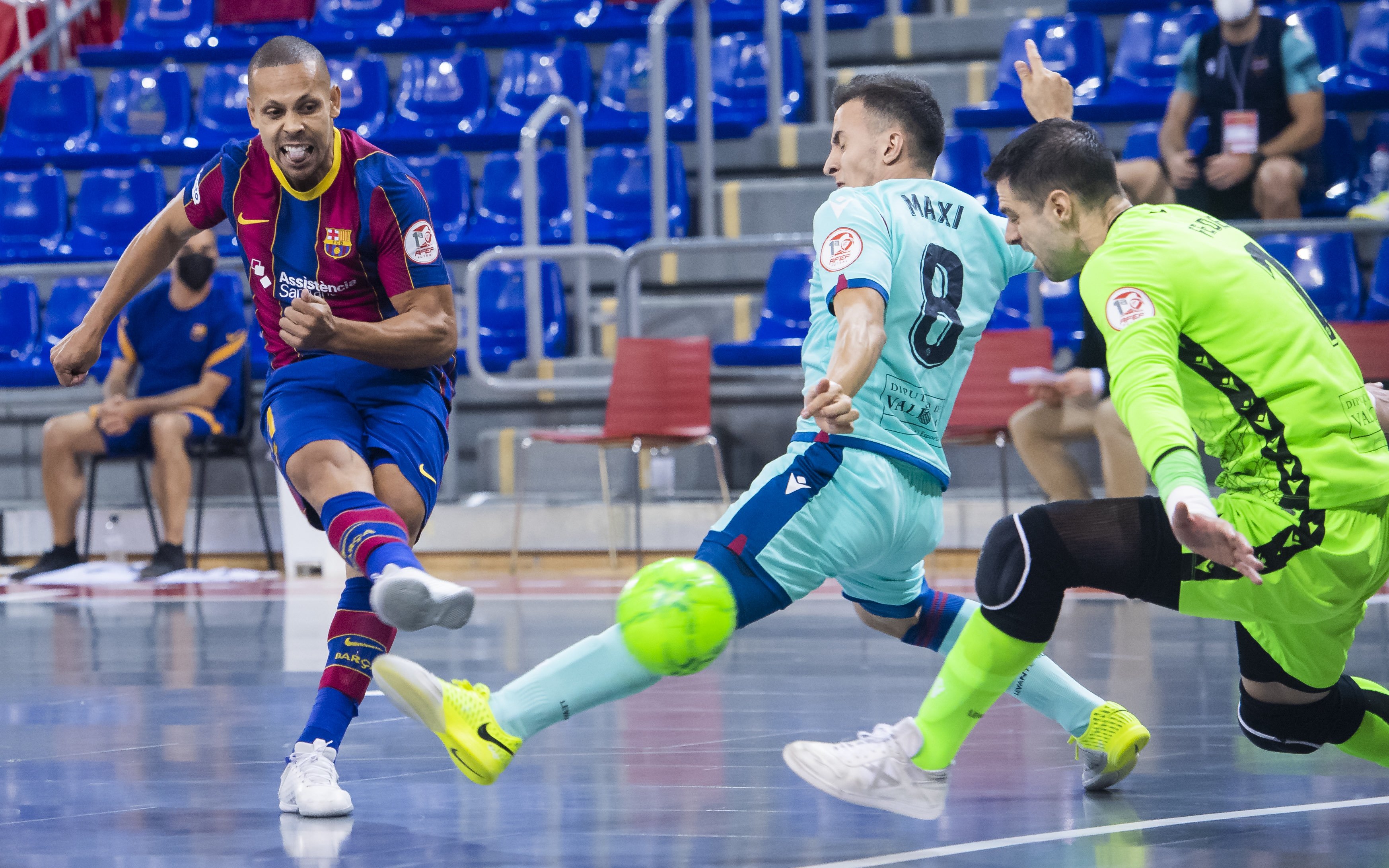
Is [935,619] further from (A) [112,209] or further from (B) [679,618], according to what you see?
(A) [112,209]

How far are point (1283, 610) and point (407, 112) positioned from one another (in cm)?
960

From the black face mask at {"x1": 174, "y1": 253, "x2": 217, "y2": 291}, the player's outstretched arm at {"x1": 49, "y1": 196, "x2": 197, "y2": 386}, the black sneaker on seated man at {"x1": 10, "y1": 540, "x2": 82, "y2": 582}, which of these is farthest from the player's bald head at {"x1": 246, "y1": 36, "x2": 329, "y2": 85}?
the black sneaker on seated man at {"x1": 10, "y1": 540, "x2": 82, "y2": 582}

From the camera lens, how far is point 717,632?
3.06 metres

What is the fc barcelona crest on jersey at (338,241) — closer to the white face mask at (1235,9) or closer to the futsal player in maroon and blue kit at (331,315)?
the futsal player in maroon and blue kit at (331,315)

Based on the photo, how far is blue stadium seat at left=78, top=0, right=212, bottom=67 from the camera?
41.6 feet

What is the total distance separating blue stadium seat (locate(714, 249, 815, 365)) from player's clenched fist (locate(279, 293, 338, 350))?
226 inches

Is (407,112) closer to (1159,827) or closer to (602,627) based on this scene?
(602,627)

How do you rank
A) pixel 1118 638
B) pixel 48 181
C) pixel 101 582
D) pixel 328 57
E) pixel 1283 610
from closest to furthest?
pixel 1283 610, pixel 1118 638, pixel 101 582, pixel 48 181, pixel 328 57

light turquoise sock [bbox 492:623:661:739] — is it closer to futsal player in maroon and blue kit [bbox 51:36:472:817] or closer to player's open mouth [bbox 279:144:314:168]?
futsal player in maroon and blue kit [bbox 51:36:472:817]

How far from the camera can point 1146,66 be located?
10.3 meters

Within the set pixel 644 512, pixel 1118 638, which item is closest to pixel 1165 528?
pixel 1118 638

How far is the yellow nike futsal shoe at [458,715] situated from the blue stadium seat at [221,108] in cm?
934

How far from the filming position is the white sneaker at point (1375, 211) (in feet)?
28.0

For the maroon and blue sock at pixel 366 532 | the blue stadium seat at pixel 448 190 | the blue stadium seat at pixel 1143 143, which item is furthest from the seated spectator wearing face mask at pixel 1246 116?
the maroon and blue sock at pixel 366 532
